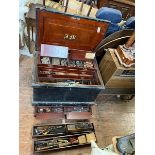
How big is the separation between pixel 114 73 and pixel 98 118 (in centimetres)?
72

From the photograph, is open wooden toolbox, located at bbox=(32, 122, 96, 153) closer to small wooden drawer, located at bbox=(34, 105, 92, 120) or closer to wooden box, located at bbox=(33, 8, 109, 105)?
small wooden drawer, located at bbox=(34, 105, 92, 120)

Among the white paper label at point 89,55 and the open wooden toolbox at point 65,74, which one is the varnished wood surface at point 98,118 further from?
the white paper label at point 89,55

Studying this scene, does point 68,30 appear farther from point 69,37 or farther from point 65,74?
point 65,74

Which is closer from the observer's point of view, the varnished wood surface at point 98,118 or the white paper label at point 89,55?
the varnished wood surface at point 98,118

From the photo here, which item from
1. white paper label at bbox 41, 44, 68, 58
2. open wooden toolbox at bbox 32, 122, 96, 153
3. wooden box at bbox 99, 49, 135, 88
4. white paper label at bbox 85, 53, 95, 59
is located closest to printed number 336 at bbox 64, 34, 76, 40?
white paper label at bbox 41, 44, 68, 58

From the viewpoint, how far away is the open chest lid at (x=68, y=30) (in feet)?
6.58

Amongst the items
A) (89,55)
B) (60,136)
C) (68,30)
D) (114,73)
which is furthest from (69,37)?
(60,136)

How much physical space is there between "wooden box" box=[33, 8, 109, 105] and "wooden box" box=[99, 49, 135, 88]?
102mm

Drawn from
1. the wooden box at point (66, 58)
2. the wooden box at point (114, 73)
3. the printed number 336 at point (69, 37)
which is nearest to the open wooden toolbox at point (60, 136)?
the wooden box at point (66, 58)

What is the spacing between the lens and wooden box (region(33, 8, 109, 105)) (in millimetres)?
2086

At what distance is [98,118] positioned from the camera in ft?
8.80
